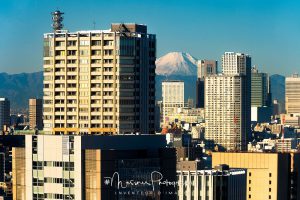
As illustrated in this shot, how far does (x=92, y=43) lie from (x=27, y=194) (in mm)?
47261

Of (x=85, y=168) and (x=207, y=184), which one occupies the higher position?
(x=85, y=168)

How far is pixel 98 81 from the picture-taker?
333 ft

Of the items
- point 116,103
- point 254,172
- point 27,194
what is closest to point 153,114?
point 116,103

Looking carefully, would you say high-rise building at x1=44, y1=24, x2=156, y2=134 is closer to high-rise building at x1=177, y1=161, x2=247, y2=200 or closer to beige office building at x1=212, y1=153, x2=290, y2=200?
beige office building at x1=212, y1=153, x2=290, y2=200

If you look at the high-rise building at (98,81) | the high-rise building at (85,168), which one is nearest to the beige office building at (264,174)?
the high-rise building at (98,81)

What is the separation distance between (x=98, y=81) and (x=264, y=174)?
18886mm

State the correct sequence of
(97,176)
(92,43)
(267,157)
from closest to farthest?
(97,176) < (267,157) < (92,43)

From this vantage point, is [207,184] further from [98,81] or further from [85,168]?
[98,81]

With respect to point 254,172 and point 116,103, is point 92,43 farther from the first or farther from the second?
point 254,172

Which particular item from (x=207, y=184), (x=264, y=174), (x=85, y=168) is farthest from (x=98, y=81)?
(x=85, y=168)

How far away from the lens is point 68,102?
100750mm

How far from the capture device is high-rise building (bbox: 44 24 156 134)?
3910 inches

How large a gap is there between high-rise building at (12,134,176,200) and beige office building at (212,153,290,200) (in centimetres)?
3509

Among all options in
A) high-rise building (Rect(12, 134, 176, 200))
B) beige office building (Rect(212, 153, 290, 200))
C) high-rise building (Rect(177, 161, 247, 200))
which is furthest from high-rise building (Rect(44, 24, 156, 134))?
high-rise building (Rect(12, 134, 176, 200))
